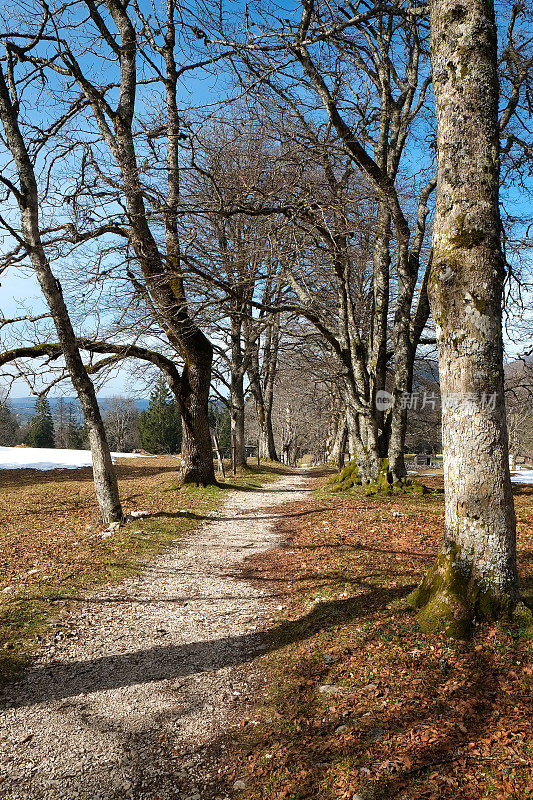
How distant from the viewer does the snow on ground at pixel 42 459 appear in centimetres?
2022

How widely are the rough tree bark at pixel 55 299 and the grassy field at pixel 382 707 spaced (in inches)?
169

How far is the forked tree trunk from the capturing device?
37.8 feet

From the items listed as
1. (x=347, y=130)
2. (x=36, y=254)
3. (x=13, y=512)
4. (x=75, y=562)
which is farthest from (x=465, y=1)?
(x=13, y=512)

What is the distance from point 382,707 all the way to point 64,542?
5806 millimetres

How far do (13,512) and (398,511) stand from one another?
310 inches

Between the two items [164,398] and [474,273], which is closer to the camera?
[474,273]

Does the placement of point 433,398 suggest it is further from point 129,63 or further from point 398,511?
point 129,63

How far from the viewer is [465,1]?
3539mm

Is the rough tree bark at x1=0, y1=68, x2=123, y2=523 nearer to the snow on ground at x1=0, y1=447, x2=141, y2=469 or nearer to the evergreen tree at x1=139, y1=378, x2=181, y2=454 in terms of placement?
the snow on ground at x1=0, y1=447, x2=141, y2=469

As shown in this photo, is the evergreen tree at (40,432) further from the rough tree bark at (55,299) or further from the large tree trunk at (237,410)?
the rough tree bark at (55,299)

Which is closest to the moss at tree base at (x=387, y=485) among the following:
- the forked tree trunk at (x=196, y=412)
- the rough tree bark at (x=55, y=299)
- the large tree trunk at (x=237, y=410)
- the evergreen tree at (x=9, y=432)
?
the forked tree trunk at (x=196, y=412)

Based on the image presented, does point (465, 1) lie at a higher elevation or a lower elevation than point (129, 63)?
lower

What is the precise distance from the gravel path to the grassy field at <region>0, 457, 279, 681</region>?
1.03 ft

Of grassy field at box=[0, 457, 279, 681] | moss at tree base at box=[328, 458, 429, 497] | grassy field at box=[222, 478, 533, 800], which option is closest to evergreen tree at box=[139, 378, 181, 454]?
grassy field at box=[0, 457, 279, 681]
